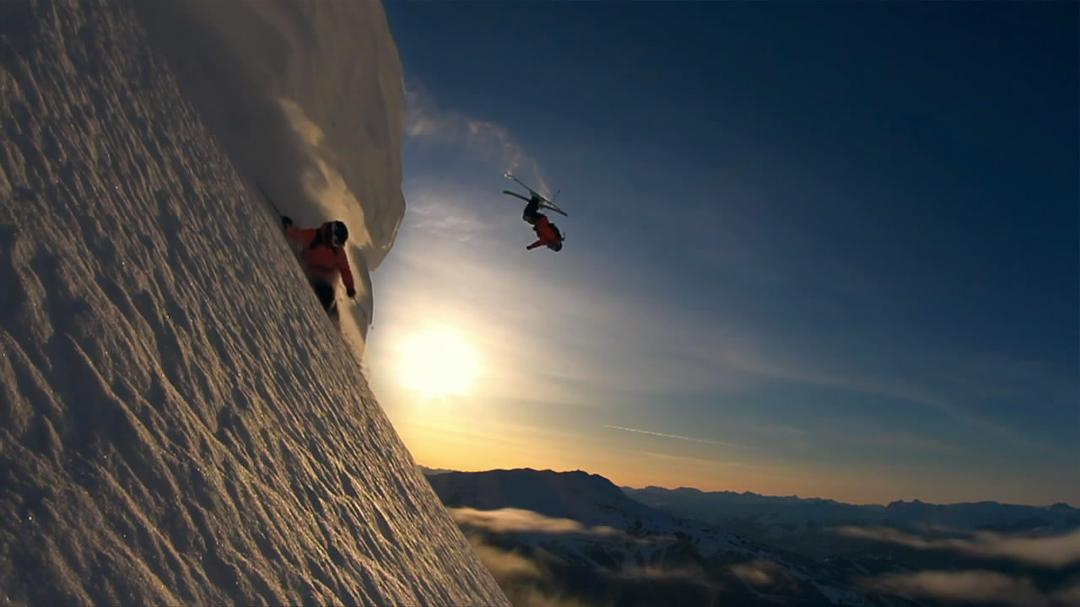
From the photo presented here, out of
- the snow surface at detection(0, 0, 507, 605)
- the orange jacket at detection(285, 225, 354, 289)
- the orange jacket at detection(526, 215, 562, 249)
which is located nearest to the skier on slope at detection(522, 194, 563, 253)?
the orange jacket at detection(526, 215, 562, 249)

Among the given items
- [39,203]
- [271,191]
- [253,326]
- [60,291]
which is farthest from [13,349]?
[271,191]

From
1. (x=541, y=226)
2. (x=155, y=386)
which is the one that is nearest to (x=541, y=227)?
(x=541, y=226)

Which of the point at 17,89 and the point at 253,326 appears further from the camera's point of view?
the point at 253,326

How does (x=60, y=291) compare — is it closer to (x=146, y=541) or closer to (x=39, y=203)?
(x=39, y=203)

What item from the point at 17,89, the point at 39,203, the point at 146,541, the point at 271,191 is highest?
the point at 271,191

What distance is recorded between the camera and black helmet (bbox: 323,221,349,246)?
13.3 meters

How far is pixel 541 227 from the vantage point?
67.2 ft

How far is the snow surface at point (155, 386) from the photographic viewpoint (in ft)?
9.28

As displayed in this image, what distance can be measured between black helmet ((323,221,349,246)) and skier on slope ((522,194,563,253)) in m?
7.80

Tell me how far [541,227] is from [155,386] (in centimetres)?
1691

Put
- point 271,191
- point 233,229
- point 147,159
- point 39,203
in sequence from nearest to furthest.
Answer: point 39,203 → point 147,159 → point 233,229 → point 271,191

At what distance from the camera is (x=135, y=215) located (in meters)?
5.29

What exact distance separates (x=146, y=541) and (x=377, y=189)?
17396 millimetres

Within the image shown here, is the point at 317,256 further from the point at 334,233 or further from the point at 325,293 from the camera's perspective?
the point at 325,293
